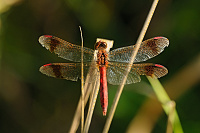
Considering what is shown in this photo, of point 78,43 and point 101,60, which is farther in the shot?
point 78,43

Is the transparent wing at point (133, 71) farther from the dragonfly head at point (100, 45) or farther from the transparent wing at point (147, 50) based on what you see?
the dragonfly head at point (100, 45)

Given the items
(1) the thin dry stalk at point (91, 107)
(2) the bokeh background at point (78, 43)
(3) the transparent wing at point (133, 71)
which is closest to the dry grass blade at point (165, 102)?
(3) the transparent wing at point (133, 71)

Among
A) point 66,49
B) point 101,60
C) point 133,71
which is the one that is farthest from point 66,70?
point 133,71

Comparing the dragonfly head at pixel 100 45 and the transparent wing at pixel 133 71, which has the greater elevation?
the dragonfly head at pixel 100 45

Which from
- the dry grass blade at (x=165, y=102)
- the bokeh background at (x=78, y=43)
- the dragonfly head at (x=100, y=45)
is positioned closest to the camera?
the dry grass blade at (x=165, y=102)

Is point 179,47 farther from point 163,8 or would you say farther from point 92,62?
point 92,62

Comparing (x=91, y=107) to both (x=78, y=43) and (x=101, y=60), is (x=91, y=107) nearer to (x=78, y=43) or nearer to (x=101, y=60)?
(x=101, y=60)
